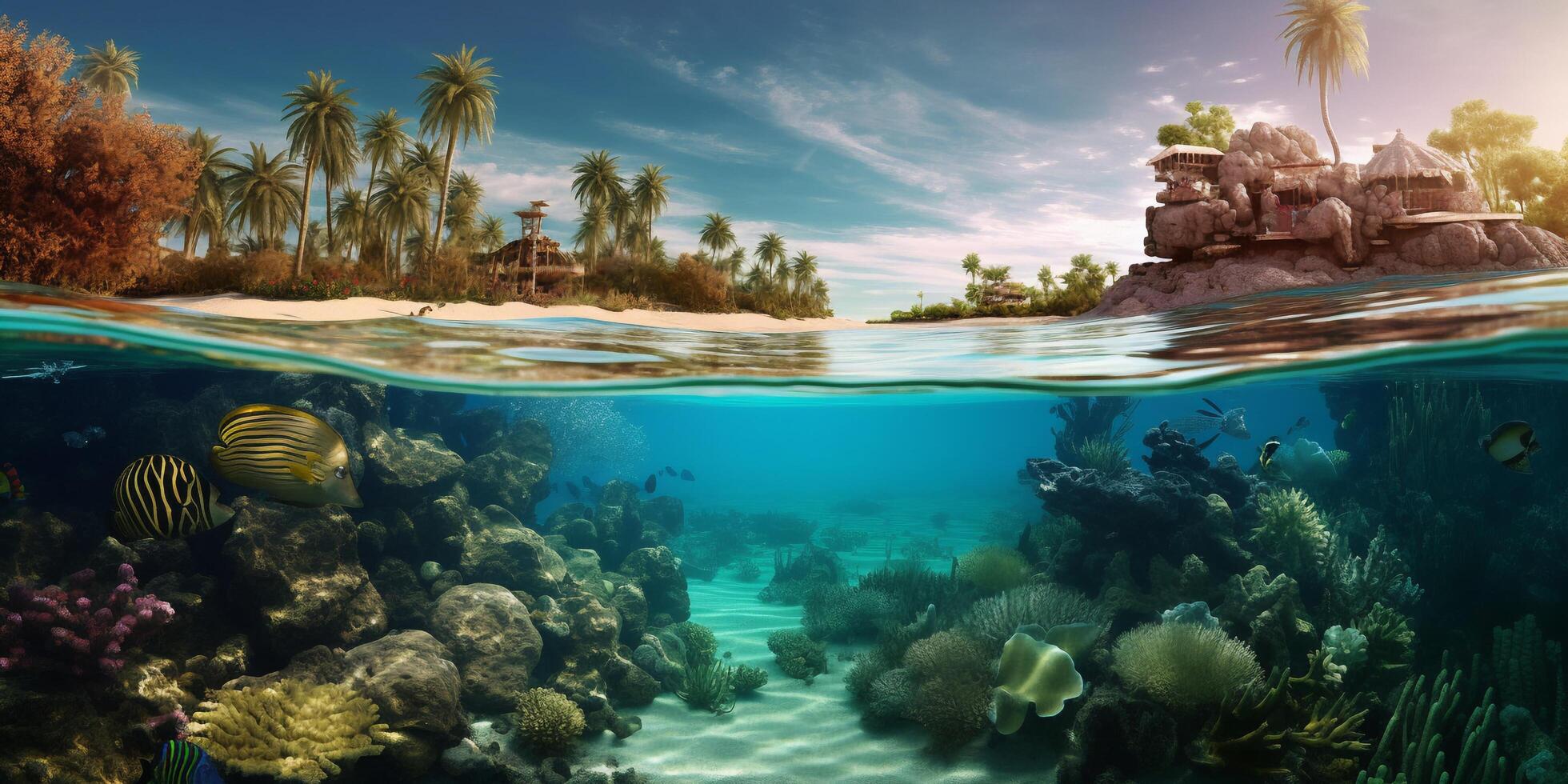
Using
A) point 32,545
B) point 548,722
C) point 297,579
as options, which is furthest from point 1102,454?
point 32,545

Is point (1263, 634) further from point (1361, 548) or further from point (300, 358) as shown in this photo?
point (300, 358)

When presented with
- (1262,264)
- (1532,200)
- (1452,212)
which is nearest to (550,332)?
(1262,264)

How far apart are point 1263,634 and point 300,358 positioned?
1338cm

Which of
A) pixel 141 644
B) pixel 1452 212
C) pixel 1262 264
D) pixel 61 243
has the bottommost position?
pixel 141 644

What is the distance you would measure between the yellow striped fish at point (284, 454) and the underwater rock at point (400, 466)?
651 centimetres

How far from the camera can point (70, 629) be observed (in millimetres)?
7258

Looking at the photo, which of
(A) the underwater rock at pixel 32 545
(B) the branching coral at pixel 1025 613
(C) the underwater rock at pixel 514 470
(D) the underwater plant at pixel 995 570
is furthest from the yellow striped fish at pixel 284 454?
(D) the underwater plant at pixel 995 570

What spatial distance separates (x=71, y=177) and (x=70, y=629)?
20807 mm

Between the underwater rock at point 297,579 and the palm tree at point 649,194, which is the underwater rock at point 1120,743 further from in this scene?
the palm tree at point 649,194

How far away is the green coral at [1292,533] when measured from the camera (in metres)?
10.4

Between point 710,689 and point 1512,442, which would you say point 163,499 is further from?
point 1512,442

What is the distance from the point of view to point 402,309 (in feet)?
89.1

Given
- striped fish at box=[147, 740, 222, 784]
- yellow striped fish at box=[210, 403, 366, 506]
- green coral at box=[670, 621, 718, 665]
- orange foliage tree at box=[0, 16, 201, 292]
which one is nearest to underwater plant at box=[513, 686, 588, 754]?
green coral at box=[670, 621, 718, 665]

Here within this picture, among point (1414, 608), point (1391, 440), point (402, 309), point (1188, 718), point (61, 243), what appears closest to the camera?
point (1188, 718)
